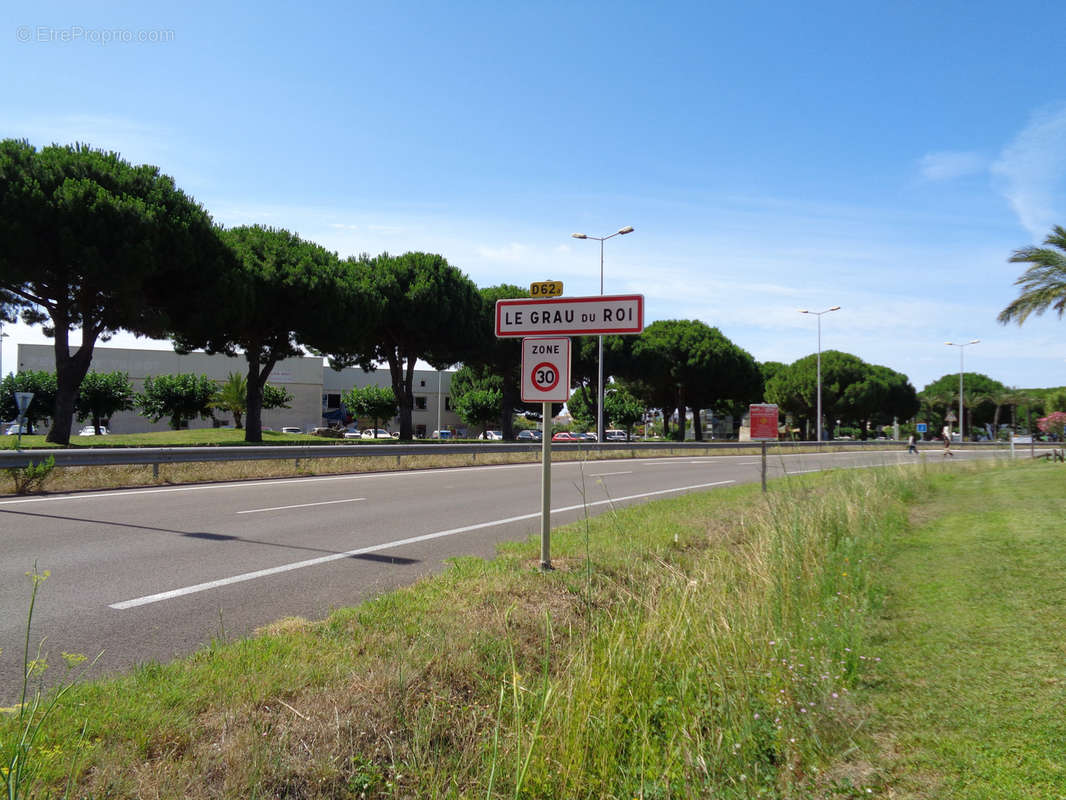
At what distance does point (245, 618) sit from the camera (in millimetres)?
5176

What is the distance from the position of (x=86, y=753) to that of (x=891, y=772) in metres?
3.60

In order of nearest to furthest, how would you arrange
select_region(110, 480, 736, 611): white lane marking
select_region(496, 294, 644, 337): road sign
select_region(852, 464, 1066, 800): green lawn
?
select_region(852, 464, 1066, 800): green lawn → select_region(110, 480, 736, 611): white lane marking → select_region(496, 294, 644, 337): road sign

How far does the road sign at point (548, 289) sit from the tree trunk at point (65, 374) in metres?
27.6

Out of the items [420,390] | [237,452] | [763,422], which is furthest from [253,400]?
[420,390]

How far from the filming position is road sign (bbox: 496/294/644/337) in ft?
19.6

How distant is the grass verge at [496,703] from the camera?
116 inches

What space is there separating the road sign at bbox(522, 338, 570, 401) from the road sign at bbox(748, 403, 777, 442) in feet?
23.1

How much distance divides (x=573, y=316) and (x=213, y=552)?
4.73 metres

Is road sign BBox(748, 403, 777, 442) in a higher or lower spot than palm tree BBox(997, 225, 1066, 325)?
lower

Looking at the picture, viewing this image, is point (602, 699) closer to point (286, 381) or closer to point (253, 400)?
point (253, 400)

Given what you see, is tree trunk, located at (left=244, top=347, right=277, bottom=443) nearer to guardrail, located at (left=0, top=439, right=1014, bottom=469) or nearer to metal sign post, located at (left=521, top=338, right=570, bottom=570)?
guardrail, located at (left=0, top=439, right=1014, bottom=469)

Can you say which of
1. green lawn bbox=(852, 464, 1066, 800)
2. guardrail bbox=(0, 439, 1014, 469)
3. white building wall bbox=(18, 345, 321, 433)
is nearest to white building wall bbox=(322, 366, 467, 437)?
white building wall bbox=(18, 345, 321, 433)

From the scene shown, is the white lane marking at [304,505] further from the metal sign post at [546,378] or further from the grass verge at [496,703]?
the metal sign post at [546,378]

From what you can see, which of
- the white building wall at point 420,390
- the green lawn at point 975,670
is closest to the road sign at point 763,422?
the green lawn at point 975,670
